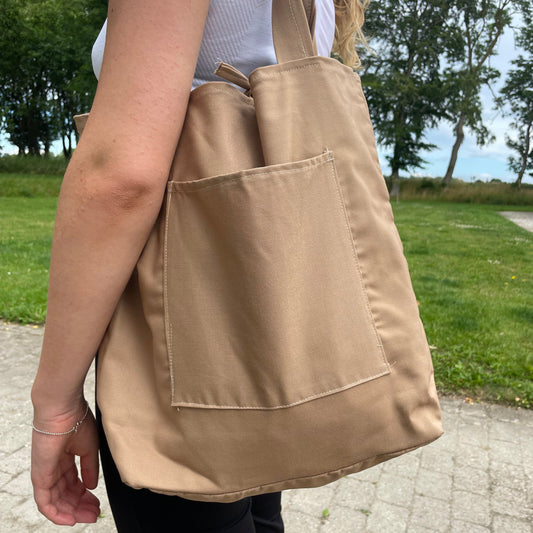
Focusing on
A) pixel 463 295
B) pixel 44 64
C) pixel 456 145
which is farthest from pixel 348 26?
pixel 44 64

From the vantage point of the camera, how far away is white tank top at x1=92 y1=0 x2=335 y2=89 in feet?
2.94

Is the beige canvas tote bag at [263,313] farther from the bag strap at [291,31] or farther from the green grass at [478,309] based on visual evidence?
the green grass at [478,309]

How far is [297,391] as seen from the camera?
0.87m

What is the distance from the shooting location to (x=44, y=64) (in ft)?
107

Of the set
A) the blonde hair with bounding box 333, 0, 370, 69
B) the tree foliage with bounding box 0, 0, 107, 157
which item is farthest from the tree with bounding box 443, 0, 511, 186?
the blonde hair with bounding box 333, 0, 370, 69

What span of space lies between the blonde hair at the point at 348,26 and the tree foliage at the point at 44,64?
26663 millimetres

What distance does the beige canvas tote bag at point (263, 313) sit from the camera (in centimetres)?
86

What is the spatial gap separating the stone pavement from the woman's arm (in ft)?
6.36

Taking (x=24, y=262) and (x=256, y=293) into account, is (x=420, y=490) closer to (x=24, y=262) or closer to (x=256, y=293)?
(x=256, y=293)

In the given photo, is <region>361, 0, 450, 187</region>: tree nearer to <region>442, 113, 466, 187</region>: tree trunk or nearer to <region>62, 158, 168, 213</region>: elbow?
<region>442, 113, 466, 187</region>: tree trunk

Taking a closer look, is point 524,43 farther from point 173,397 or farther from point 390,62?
point 173,397

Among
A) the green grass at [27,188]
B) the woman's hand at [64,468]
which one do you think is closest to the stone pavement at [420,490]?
→ the woman's hand at [64,468]

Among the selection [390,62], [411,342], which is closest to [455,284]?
[411,342]

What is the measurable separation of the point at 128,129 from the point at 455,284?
6.83 m
